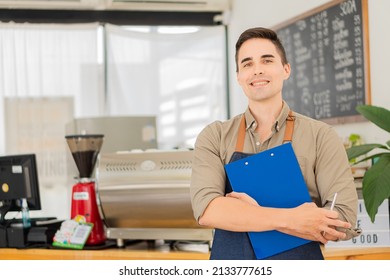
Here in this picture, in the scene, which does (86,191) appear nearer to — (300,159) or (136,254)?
(136,254)

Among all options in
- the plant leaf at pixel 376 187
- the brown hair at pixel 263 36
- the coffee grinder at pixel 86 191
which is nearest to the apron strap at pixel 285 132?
the brown hair at pixel 263 36

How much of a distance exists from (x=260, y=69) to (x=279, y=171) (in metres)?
0.19

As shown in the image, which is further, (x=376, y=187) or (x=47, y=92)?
(x=47, y=92)

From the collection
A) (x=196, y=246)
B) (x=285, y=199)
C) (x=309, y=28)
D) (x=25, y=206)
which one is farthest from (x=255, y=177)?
(x=309, y=28)

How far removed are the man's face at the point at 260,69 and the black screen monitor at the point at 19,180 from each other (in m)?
1.23

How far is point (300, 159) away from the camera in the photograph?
1.04 meters

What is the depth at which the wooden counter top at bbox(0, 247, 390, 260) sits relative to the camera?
5.65 feet

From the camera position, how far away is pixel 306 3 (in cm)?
304

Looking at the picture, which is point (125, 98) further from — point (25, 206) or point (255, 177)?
point (255, 177)

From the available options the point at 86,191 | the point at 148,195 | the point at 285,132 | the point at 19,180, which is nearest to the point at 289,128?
the point at 285,132

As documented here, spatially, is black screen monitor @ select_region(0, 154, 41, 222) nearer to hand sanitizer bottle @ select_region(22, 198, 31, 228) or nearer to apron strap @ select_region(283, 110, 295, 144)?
hand sanitizer bottle @ select_region(22, 198, 31, 228)

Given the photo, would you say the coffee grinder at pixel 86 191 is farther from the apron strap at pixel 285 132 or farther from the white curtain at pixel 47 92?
the white curtain at pixel 47 92

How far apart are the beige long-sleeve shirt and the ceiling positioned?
3.07 meters

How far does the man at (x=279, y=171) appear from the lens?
996 millimetres
